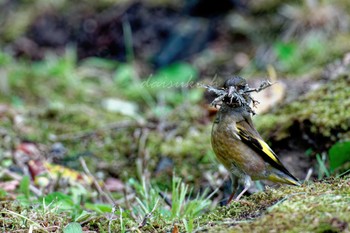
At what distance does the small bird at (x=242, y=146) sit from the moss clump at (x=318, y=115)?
1.07 m

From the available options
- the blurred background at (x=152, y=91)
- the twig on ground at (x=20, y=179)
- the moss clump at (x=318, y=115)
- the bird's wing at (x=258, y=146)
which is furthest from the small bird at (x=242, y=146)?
the twig on ground at (x=20, y=179)

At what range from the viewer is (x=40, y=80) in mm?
8180

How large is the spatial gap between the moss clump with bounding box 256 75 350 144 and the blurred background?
0.01 meters

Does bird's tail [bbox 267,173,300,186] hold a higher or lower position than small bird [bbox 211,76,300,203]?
lower

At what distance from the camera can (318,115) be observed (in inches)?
194

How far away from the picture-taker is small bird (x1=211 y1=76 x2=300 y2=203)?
3803 mm

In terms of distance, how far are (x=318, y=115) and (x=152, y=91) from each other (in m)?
3.33

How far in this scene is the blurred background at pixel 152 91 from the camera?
4766 millimetres

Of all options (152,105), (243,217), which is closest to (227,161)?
(243,217)

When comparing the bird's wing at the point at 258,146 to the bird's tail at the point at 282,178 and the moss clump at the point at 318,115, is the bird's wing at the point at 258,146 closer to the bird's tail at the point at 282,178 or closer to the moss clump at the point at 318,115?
the bird's tail at the point at 282,178

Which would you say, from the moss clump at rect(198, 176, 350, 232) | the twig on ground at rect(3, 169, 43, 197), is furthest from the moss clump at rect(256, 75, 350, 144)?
the twig on ground at rect(3, 169, 43, 197)

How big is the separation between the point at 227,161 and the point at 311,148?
4.12 ft

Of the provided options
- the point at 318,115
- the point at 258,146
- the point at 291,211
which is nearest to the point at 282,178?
the point at 258,146

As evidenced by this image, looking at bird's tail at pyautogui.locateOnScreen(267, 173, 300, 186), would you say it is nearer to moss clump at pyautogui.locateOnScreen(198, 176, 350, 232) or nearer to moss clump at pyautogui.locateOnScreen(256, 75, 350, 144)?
moss clump at pyautogui.locateOnScreen(198, 176, 350, 232)
